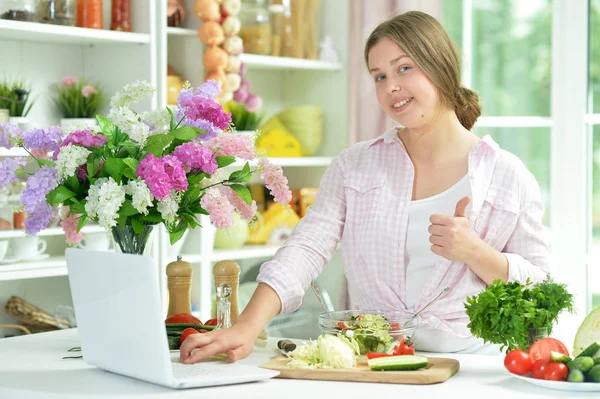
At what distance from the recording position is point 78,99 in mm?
3369

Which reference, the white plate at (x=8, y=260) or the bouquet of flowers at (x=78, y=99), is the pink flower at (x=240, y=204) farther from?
the bouquet of flowers at (x=78, y=99)

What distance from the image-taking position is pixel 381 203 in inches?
92.8

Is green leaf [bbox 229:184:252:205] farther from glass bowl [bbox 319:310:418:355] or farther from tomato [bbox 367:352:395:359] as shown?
tomato [bbox 367:352:395:359]

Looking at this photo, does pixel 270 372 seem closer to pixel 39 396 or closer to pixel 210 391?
pixel 210 391

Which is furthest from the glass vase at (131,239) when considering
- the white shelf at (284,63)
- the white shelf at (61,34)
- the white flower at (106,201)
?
the white shelf at (284,63)

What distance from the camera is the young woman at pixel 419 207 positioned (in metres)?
2.15

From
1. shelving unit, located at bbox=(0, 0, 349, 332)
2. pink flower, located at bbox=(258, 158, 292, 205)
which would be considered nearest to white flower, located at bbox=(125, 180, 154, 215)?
pink flower, located at bbox=(258, 158, 292, 205)

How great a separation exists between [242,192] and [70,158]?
385 millimetres

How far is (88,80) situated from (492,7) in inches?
64.9

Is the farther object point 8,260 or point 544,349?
point 8,260

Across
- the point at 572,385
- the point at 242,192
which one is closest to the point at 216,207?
the point at 242,192

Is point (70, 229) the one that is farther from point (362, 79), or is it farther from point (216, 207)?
point (362, 79)

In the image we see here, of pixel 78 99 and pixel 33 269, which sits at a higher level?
pixel 78 99

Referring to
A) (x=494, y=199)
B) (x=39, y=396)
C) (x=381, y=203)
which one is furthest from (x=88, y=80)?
(x=39, y=396)
